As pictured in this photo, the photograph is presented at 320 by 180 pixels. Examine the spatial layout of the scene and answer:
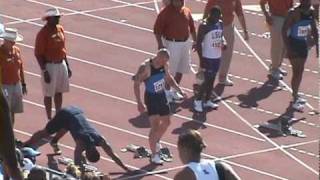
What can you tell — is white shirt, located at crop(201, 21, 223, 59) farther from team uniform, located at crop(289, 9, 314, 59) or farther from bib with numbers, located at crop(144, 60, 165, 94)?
bib with numbers, located at crop(144, 60, 165, 94)

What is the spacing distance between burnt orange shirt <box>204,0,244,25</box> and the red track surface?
121cm

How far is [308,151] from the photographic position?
14.4m

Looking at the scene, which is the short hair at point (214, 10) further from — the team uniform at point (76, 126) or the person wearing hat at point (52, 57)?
the team uniform at point (76, 126)

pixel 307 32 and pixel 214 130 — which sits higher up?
pixel 307 32

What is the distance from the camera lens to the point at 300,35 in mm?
15789

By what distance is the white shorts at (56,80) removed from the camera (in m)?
14.1

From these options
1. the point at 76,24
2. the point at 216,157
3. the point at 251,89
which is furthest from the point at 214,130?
the point at 76,24

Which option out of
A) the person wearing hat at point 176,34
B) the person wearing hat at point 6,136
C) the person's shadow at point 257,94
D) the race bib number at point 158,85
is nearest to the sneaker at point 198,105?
the person wearing hat at point 176,34

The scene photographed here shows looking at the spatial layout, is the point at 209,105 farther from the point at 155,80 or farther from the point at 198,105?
the point at 155,80

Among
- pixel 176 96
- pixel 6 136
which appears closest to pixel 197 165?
pixel 6 136

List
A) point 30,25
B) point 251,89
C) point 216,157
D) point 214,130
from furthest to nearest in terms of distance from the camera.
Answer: point 30,25 < point 251,89 < point 214,130 < point 216,157

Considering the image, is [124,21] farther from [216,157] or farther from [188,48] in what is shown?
[216,157]

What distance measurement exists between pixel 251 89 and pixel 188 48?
1.66 meters

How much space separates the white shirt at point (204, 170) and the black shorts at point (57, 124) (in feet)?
21.8
